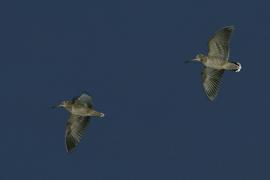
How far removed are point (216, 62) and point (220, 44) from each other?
1.08 meters

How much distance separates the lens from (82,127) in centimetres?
8019

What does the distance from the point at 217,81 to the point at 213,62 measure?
1.35 meters

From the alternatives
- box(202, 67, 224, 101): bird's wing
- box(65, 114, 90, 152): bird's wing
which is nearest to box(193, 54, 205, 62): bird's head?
box(202, 67, 224, 101): bird's wing

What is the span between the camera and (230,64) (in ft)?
261

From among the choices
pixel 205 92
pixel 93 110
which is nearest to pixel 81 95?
pixel 93 110

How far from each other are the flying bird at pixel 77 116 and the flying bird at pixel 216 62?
18.0ft

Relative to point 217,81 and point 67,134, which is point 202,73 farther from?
point 67,134

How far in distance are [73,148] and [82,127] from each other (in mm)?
1135

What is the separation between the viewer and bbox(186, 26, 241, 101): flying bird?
78.9 meters

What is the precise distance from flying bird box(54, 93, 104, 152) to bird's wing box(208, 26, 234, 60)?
235 inches

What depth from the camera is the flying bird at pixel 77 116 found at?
79125 millimetres

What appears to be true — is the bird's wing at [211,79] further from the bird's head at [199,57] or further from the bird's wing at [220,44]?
the bird's wing at [220,44]

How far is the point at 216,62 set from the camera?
79.8 meters

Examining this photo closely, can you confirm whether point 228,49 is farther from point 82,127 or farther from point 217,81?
point 82,127
